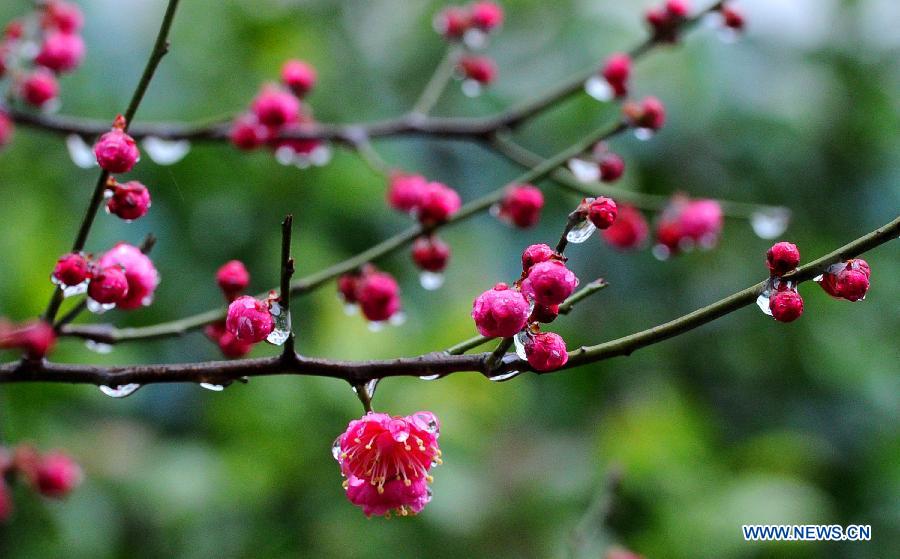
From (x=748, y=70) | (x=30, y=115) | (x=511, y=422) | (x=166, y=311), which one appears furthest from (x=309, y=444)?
(x=748, y=70)

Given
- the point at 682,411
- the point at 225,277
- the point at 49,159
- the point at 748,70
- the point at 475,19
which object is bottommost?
the point at 682,411

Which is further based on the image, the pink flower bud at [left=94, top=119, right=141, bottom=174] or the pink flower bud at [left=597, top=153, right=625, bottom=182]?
the pink flower bud at [left=597, top=153, right=625, bottom=182]

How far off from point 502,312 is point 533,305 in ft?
0.11

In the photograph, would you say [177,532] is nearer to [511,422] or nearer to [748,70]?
[511,422]

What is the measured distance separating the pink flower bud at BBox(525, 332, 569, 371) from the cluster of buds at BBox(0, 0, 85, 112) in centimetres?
79

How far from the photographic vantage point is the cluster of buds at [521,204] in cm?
86

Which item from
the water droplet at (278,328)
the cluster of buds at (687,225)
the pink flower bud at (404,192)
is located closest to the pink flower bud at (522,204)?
the pink flower bud at (404,192)

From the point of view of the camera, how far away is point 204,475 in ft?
4.50

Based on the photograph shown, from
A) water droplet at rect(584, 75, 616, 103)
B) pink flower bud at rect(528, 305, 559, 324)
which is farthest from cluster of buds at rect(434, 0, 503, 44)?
pink flower bud at rect(528, 305, 559, 324)

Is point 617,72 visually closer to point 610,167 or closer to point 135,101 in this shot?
point 610,167

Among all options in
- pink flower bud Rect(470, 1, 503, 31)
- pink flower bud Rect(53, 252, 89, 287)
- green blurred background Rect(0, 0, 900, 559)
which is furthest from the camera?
green blurred background Rect(0, 0, 900, 559)

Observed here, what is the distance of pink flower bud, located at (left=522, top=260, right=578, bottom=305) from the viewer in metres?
0.51

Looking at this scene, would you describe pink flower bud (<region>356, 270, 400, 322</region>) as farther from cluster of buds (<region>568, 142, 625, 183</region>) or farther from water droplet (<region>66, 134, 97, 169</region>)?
water droplet (<region>66, 134, 97, 169</region>)

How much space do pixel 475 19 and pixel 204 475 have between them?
0.76 m
